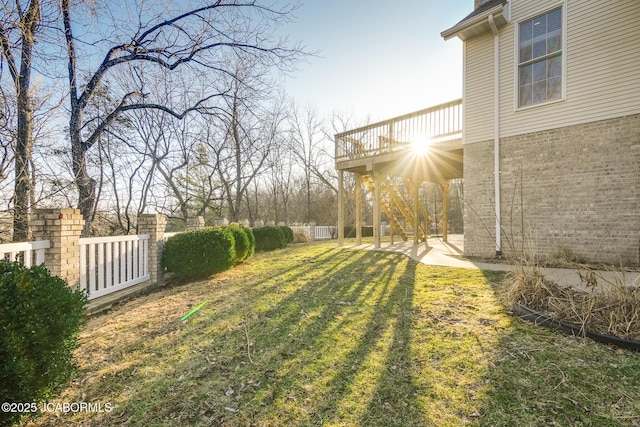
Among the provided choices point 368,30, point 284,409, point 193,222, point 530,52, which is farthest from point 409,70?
point 284,409

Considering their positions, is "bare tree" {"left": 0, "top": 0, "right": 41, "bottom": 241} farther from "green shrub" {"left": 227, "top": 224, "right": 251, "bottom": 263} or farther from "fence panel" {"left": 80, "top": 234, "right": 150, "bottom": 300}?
"green shrub" {"left": 227, "top": 224, "right": 251, "bottom": 263}

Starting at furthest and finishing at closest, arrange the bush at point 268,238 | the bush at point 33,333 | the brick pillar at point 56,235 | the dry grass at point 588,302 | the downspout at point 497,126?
the bush at point 268,238, the downspout at point 497,126, the brick pillar at point 56,235, the dry grass at point 588,302, the bush at point 33,333

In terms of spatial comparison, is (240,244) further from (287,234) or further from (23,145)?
(287,234)

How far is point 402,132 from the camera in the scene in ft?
29.6

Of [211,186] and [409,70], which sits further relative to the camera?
[211,186]

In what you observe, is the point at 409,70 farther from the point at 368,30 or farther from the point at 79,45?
the point at 79,45

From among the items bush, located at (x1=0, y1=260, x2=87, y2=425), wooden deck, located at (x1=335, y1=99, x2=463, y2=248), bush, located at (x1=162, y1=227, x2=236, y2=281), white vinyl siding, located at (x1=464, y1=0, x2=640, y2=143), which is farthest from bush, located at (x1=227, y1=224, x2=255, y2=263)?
white vinyl siding, located at (x1=464, y1=0, x2=640, y2=143)

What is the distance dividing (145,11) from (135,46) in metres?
0.77

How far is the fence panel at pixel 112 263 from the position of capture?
3.99 meters

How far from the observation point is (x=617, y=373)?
2.15 m

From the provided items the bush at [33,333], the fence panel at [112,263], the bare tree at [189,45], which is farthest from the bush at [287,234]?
the bush at [33,333]

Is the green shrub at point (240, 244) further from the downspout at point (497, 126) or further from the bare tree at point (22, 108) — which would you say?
the downspout at point (497, 126)

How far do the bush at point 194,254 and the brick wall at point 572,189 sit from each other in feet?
17.0

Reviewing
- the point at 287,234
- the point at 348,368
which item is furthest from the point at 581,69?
the point at 287,234
